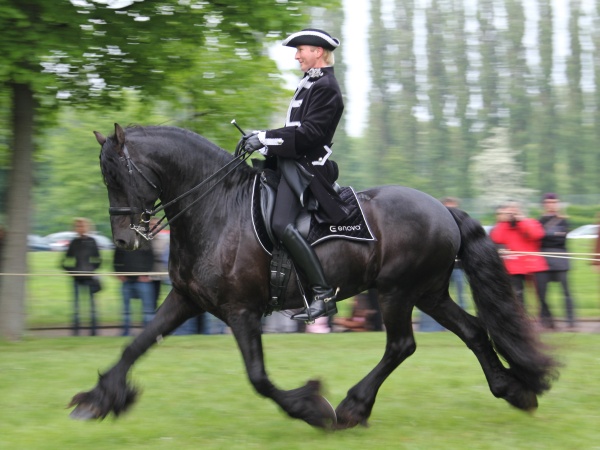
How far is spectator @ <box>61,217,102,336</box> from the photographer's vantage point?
13.5m

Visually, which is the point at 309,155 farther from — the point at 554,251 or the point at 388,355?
the point at 554,251

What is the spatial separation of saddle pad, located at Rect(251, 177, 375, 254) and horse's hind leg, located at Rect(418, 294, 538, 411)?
3.41ft

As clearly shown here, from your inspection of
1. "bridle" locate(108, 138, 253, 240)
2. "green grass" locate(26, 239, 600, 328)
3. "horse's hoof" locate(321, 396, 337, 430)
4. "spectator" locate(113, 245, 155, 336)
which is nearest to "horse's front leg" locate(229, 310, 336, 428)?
"horse's hoof" locate(321, 396, 337, 430)

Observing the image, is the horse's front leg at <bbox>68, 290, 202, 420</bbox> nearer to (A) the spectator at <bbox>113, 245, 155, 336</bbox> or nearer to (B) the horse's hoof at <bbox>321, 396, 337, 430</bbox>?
(B) the horse's hoof at <bbox>321, 396, 337, 430</bbox>

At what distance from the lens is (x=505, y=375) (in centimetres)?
720

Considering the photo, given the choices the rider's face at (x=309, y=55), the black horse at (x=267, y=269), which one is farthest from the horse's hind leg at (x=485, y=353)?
the rider's face at (x=309, y=55)

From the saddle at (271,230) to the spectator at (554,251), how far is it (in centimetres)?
673

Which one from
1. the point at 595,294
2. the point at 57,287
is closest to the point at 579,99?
the point at 595,294

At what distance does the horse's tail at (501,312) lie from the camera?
709cm

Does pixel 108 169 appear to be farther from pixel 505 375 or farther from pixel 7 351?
pixel 7 351

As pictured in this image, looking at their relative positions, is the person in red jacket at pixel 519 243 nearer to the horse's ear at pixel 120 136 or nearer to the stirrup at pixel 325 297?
the stirrup at pixel 325 297

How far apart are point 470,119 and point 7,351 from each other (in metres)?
60.5

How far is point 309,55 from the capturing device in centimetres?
664

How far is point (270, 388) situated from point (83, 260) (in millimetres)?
7898
